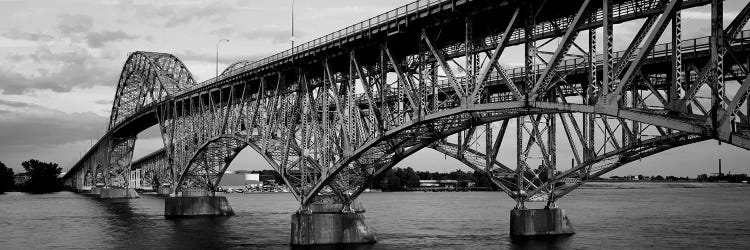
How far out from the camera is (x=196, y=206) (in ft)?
303

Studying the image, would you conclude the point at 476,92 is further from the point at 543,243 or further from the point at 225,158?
the point at 225,158

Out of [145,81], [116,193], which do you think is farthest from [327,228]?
[116,193]

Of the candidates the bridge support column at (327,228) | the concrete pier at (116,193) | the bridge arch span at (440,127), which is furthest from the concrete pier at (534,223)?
the concrete pier at (116,193)

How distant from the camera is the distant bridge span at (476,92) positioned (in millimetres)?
26844

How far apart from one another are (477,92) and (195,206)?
6260cm

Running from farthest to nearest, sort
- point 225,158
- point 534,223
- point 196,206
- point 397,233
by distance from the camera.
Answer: point 196,206 < point 225,158 < point 397,233 < point 534,223

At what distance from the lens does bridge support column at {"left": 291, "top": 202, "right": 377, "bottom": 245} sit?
168 ft

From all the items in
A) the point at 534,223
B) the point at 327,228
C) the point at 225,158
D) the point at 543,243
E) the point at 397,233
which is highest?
the point at 225,158

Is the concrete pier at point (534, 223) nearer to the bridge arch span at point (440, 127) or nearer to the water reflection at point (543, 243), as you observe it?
the water reflection at point (543, 243)

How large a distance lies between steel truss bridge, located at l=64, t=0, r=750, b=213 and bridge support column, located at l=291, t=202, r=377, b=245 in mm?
1783

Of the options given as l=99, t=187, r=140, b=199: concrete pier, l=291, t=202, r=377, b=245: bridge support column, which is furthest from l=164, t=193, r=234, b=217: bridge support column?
l=99, t=187, r=140, b=199: concrete pier

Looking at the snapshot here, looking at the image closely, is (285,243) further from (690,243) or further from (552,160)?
(690,243)

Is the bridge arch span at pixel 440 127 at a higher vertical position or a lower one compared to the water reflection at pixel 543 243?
higher

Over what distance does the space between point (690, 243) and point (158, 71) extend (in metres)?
81.1
